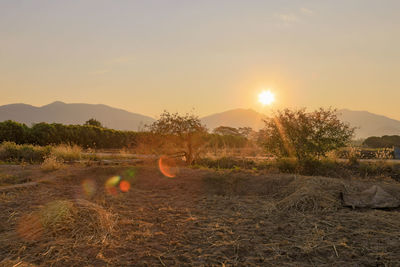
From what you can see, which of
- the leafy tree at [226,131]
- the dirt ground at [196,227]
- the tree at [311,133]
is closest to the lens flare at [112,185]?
the dirt ground at [196,227]

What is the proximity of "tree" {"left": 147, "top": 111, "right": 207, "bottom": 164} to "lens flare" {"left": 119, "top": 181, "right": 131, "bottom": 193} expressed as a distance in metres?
2.92

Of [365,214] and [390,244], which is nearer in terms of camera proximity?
[390,244]

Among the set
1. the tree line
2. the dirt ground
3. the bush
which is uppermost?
the tree line

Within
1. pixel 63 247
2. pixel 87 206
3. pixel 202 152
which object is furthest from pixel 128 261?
pixel 202 152

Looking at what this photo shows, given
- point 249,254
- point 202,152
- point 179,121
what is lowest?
point 249,254

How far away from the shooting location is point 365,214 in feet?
15.0

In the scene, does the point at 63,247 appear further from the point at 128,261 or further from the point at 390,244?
the point at 390,244

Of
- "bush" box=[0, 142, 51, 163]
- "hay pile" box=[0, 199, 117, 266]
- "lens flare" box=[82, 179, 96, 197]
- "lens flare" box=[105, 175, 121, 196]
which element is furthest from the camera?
"bush" box=[0, 142, 51, 163]

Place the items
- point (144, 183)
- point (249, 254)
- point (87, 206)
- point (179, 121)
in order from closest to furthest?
1. point (249, 254)
2. point (87, 206)
3. point (144, 183)
4. point (179, 121)

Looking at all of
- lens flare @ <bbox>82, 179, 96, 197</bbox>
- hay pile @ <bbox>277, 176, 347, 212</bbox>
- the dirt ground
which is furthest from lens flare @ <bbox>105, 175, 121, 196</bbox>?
hay pile @ <bbox>277, 176, 347, 212</bbox>

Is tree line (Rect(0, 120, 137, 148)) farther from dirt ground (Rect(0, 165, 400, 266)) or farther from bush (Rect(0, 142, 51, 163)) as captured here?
dirt ground (Rect(0, 165, 400, 266))

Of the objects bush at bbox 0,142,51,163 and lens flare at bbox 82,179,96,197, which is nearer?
lens flare at bbox 82,179,96,197

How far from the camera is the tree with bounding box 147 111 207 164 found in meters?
10.0

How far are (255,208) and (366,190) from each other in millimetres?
2169
